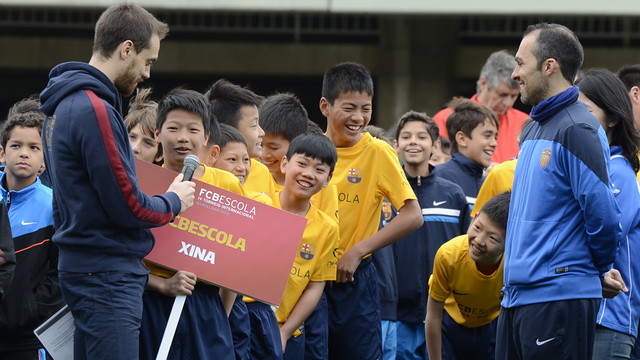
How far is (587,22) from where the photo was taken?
1532 cm

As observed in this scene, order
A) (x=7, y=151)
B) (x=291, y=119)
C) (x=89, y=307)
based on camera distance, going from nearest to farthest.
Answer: (x=89, y=307) → (x=7, y=151) → (x=291, y=119)

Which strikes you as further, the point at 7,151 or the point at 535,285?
the point at 7,151

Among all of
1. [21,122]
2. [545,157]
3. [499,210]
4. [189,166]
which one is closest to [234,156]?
[189,166]

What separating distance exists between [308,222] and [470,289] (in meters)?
1.20

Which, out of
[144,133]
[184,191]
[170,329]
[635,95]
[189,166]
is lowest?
[170,329]

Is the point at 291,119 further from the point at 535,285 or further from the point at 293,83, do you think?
the point at 293,83

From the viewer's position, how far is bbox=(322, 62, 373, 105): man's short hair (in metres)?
6.48

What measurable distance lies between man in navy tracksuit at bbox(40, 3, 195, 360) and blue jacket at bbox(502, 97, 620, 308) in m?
1.71

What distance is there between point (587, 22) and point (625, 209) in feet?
34.4

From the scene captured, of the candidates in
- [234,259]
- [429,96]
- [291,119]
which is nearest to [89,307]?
[234,259]

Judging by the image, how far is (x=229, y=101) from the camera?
20.9 feet

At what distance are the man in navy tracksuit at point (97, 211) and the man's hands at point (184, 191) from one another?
0.09 meters

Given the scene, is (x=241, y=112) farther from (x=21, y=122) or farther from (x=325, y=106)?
(x=21, y=122)

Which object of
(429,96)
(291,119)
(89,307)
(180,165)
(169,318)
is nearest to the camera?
(89,307)
